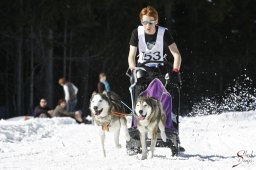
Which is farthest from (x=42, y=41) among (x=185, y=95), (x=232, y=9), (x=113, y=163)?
(x=113, y=163)

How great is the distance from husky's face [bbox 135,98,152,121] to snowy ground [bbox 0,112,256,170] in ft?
1.56

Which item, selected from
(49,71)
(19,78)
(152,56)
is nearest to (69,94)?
(49,71)

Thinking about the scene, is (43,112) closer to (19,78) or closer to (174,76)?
(19,78)

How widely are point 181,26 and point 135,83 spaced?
18100 millimetres

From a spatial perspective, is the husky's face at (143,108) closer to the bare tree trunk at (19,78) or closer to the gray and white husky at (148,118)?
the gray and white husky at (148,118)

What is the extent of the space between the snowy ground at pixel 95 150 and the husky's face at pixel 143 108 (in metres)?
0.47

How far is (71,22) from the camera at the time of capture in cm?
2272

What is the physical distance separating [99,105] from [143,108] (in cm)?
53

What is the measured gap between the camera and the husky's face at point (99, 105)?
6637mm

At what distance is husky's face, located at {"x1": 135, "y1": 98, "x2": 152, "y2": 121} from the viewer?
21.0 ft

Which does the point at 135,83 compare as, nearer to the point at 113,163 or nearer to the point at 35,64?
the point at 113,163

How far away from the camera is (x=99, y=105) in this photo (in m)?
6.65

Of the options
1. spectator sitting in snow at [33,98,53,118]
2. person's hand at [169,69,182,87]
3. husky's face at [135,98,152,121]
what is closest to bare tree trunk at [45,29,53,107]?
spectator sitting in snow at [33,98,53,118]

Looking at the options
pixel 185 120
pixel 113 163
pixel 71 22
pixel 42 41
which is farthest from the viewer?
pixel 71 22
